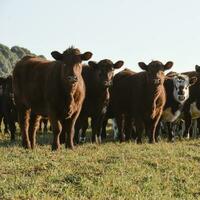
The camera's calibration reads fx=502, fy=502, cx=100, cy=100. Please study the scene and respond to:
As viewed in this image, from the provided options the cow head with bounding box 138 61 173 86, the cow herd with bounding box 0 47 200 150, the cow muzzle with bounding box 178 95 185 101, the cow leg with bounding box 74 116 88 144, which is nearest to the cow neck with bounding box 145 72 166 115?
the cow herd with bounding box 0 47 200 150

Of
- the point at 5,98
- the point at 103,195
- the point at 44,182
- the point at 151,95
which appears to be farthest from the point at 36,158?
the point at 5,98

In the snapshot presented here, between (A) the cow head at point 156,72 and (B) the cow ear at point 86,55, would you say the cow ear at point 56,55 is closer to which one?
(B) the cow ear at point 86,55

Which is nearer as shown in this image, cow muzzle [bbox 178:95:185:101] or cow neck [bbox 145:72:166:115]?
cow neck [bbox 145:72:166:115]

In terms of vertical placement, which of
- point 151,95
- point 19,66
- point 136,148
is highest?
point 19,66

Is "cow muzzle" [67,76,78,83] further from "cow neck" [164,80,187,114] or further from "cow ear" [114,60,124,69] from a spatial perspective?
"cow neck" [164,80,187,114]

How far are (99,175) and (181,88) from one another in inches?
352

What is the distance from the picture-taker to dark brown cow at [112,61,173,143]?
14.7m

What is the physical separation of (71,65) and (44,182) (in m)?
4.61

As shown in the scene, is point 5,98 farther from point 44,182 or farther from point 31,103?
point 44,182

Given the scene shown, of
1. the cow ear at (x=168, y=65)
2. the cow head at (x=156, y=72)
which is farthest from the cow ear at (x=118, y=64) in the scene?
the cow ear at (x=168, y=65)

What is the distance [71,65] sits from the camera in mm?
11891

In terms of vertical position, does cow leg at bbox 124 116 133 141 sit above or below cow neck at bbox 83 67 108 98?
below

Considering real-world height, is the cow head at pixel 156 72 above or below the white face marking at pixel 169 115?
above

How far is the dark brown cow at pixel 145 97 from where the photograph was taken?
48.1 ft
